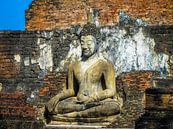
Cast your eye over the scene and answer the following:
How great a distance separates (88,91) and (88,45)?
0.72m

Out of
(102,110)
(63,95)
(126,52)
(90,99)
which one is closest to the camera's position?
(102,110)

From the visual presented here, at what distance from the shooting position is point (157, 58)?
11227 millimetres

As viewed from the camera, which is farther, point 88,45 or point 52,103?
point 88,45

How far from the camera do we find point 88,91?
10.3 m

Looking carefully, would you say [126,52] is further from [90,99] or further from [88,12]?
[88,12]

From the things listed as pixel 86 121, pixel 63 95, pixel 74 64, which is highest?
pixel 74 64

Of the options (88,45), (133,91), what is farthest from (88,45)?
(133,91)

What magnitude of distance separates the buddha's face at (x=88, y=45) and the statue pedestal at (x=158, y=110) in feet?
4.44

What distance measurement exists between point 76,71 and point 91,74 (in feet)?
0.85

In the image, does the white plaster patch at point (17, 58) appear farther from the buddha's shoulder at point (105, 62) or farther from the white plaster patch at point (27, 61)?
the buddha's shoulder at point (105, 62)

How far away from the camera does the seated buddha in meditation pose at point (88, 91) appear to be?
32.9ft

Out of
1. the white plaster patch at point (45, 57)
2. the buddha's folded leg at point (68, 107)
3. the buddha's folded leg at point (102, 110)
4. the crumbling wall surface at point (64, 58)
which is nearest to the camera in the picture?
the buddha's folded leg at point (102, 110)

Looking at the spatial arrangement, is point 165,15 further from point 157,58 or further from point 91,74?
point 91,74

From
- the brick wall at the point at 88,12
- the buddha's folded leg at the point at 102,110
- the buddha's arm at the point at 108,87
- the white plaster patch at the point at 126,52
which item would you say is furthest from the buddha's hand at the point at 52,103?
the brick wall at the point at 88,12
